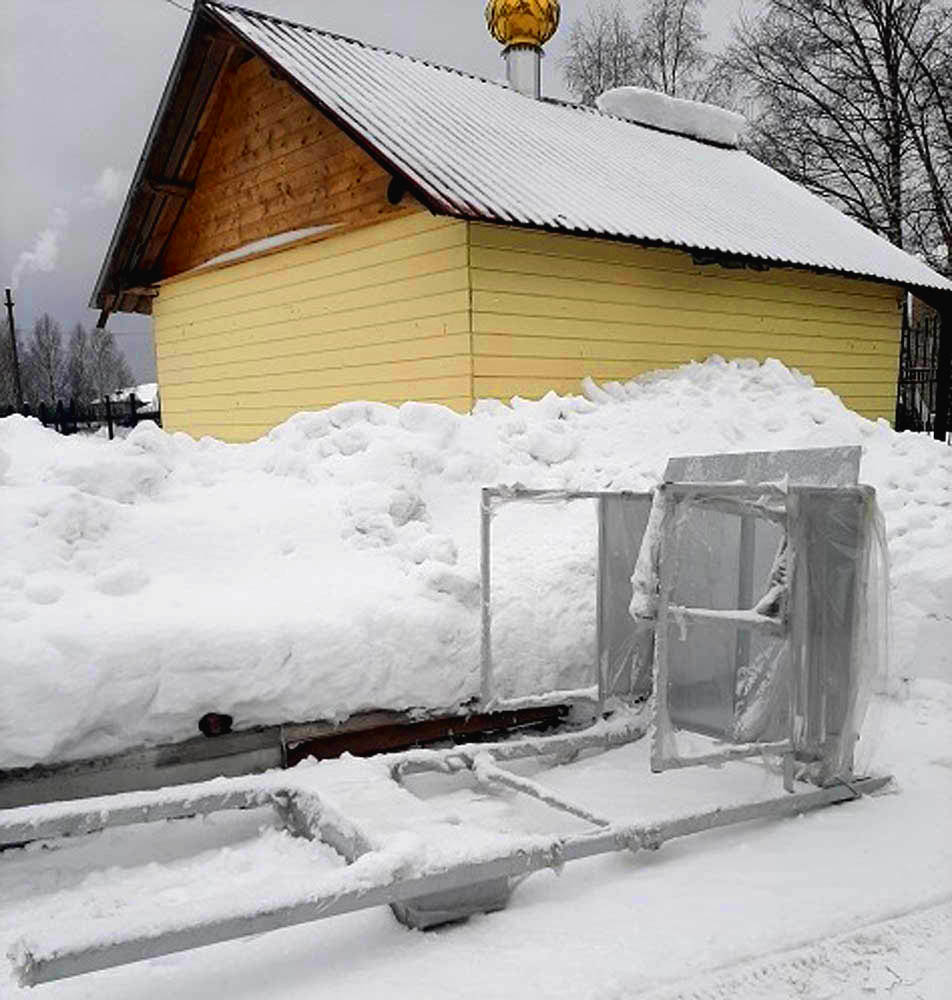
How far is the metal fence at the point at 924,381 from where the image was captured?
13969 mm

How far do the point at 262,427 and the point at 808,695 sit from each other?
8.44m

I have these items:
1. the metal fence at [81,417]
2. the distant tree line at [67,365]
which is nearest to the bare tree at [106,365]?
the distant tree line at [67,365]

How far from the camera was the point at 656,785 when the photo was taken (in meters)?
3.95

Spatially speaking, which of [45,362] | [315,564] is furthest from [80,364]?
[315,564]

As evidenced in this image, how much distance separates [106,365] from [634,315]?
240 ft

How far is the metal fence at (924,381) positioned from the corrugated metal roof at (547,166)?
1.59 meters

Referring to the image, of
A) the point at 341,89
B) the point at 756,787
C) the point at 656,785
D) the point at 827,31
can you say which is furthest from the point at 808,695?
the point at 827,31

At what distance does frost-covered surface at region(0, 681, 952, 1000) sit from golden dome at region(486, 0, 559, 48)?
11.4m

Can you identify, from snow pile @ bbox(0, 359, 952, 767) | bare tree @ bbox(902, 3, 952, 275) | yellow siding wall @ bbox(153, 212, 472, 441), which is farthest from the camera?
bare tree @ bbox(902, 3, 952, 275)

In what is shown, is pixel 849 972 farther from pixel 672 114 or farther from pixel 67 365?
pixel 67 365

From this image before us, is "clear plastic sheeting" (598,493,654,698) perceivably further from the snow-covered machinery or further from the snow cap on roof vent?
the snow cap on roof vent

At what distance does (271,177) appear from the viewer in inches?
408

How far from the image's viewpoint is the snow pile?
3.68 meters

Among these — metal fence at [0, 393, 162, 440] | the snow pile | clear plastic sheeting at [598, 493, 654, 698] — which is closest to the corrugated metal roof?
the snow pile
